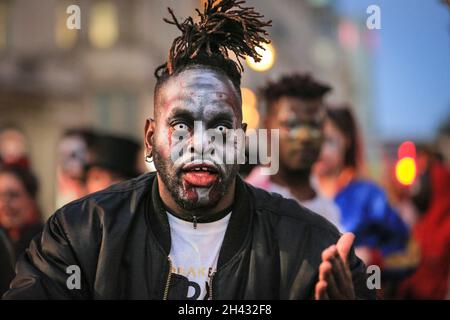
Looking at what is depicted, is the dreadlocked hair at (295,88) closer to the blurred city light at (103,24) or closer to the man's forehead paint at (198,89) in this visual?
the man's forehead paint at (198,89)

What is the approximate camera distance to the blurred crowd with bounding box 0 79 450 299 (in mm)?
5516

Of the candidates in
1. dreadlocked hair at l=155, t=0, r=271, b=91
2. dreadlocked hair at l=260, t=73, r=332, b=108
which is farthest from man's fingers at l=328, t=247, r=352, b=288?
dreadlocked hair at l=260, t=73, r=332, b=108

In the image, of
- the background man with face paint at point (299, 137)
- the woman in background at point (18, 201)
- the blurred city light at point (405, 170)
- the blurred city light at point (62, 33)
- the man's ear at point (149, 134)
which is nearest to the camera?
the man's ear at point (149, 134)

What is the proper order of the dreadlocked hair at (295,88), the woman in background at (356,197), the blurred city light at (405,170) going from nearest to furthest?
the dreadlocked hair at (295,88)
the woman in background at (356,197)
the blurred city light at (405,170)

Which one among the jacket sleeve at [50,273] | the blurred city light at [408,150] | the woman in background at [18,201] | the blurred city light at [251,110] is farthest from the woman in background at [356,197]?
the blurred city light at [408,150]

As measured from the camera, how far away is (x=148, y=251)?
3.19m

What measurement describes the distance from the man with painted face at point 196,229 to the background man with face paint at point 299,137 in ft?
6.84

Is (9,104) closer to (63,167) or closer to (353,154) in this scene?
(63,167)

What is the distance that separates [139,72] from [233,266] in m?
17.4

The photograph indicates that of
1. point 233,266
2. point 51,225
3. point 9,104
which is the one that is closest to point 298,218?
point 233,266

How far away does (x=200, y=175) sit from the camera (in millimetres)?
3143

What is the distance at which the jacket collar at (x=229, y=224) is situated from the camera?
322 cm

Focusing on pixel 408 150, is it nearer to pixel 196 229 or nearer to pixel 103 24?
pixel 196 229

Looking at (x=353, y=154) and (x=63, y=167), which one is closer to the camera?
(x=353, y=154)
